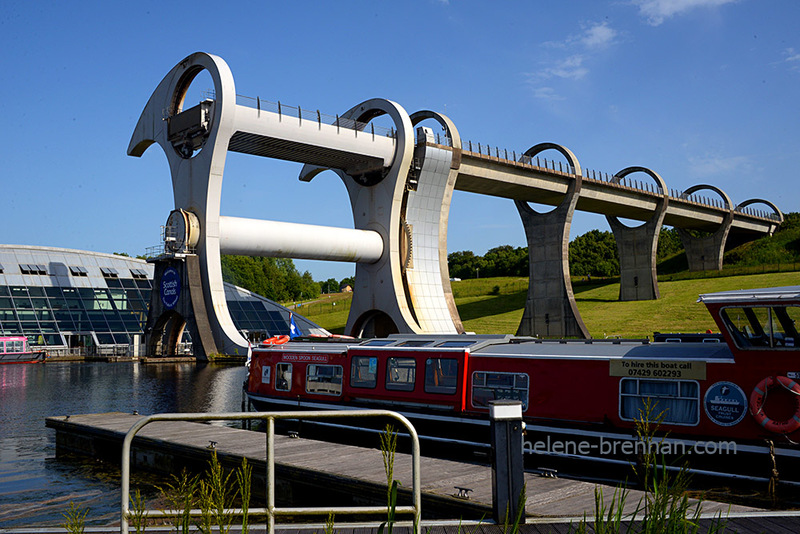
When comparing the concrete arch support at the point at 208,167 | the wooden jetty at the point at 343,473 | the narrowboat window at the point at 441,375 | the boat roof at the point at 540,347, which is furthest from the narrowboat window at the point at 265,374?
the concrete arch support at the point at 208,167

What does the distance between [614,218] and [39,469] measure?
7884 centimetres

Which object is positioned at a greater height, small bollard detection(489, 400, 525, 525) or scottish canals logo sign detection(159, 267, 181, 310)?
scottish canals logo sign detection(159, 267, 181, 310)

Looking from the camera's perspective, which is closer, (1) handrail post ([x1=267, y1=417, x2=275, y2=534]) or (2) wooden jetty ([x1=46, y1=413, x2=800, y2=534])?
(1) handrail post ([x1=267, y1=417, x2=275, y2=534])

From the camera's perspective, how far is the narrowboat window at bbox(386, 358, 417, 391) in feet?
58.0

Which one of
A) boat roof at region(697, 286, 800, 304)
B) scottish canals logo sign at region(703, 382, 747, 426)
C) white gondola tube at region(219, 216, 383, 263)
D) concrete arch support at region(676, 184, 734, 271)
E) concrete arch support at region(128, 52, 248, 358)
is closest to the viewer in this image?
boat roof at region(697, 286, 800, 304)

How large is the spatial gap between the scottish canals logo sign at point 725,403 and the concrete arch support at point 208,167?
35231mm

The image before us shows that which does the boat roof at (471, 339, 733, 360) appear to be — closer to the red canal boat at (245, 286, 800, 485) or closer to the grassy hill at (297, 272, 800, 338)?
the red canal boat at (245, 286, 800, 485)

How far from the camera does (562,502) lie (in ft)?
33.8

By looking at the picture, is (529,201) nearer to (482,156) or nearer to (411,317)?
(482,156)

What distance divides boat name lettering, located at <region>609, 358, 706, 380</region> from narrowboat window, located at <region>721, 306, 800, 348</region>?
92cm

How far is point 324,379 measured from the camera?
19734mm

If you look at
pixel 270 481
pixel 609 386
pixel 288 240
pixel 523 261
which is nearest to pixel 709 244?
pixel 523 261

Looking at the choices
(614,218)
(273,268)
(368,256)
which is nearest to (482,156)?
(368,256)

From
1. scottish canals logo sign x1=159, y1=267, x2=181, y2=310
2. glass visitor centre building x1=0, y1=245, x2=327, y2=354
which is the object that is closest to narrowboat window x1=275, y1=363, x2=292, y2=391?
scottish canals logo sign x1=159, y1=267, x2=181, y2=310
